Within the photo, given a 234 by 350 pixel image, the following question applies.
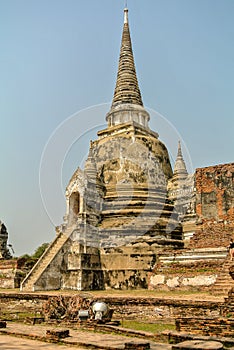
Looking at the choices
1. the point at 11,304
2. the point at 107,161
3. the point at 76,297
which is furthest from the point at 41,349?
the point at 107,161

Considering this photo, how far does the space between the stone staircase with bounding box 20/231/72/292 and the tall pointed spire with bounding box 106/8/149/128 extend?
11.9m

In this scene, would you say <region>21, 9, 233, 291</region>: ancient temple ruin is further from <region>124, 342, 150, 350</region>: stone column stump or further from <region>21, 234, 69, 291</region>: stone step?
<region>124, 342, 150, 350</region>: stone column stump

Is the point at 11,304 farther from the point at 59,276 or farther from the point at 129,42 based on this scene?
the point at 129,42

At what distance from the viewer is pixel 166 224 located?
76.4 ft

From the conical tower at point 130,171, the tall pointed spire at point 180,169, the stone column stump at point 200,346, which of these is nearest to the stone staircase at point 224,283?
the stone column stump at point 200,346

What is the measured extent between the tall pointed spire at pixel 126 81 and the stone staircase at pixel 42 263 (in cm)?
1330

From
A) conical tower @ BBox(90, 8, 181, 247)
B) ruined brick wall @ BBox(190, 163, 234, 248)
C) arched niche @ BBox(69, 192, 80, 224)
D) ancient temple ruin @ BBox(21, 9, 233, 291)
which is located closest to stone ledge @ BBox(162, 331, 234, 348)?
ruined brick wall @ BBox(190, 163, 234, 248)

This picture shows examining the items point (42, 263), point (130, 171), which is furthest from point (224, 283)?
point (130, 171)

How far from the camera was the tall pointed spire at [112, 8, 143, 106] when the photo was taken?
31.2 m

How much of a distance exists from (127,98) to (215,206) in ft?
52.0

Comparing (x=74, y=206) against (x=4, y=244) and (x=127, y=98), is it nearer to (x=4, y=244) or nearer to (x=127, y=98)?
(x=4, y=244)

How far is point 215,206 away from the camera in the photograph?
17.3 meters

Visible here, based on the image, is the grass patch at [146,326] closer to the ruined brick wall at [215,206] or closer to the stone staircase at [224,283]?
the stone staircase at [224,283]

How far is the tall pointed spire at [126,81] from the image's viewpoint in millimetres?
31188
